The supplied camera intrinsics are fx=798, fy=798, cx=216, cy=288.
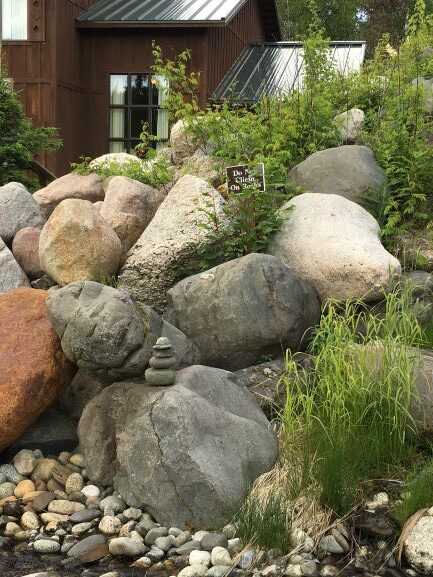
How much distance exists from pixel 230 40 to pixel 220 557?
49.9ft

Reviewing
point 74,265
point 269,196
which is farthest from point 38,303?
point 269,196

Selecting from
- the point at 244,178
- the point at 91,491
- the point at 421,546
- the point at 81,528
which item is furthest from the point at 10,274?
the point at 421,546

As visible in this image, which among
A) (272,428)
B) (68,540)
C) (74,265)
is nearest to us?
(68,540)

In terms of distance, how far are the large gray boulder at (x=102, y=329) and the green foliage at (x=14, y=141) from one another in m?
6.03

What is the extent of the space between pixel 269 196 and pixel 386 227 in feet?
3.67

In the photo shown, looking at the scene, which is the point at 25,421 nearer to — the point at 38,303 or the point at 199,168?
the point at 38,303

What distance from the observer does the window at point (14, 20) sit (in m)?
15.7

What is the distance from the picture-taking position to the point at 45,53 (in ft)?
50.9

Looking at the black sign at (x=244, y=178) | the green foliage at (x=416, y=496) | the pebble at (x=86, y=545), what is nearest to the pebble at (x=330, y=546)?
the green foliage at (x=416, y=496)

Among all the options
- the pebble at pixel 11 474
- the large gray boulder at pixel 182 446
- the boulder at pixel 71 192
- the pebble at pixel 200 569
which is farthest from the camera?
the boulder at pixel 71 192

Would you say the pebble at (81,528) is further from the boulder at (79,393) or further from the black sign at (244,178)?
the black sign at (244,178)

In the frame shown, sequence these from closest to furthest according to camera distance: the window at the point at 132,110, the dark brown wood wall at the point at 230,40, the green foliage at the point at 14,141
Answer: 1. the green foliage at the point at 14,141
2. the dark brown wood wall at the point at 230,40
3. the window at the point at 132,110

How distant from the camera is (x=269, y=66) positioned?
58.4ft

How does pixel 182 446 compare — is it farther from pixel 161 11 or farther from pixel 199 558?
pixel 161 11
